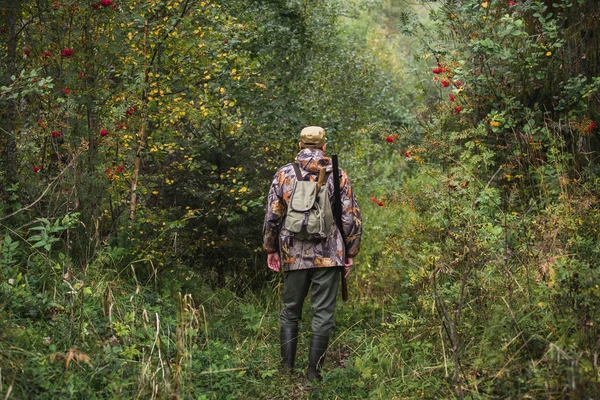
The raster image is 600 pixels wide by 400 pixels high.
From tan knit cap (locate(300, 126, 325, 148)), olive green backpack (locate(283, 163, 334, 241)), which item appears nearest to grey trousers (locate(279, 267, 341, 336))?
olive green backpack (locate(283, 163, 334, 241))

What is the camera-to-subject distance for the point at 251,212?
7.99m

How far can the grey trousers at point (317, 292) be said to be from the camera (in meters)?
5.44

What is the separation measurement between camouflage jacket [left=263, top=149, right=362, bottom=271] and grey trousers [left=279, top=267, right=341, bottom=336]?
0.11 meters

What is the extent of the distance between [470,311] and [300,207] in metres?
1.51

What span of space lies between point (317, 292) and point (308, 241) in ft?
1.42

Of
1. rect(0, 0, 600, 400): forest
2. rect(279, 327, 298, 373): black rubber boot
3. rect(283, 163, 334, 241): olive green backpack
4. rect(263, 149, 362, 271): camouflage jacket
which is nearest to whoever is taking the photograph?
rect(0, 0, 600, 400): forest

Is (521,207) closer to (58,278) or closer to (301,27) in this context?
(58,278)

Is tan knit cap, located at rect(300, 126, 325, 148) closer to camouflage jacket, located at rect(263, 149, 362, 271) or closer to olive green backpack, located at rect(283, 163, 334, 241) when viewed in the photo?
camouflage jacket, located at rect(263, 149, 362, 271)

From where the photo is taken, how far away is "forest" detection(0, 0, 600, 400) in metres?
4.22

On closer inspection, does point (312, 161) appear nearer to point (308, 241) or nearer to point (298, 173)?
point (298, 173)

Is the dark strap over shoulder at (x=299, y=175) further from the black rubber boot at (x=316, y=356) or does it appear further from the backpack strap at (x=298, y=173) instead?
the black rubber boot at (x=316, y=356)

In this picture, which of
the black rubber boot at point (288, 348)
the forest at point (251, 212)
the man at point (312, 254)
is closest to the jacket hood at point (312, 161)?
the man at point (312, 254)

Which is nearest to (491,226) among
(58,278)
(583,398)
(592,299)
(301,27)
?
(592,299)

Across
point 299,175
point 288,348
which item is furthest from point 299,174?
point 288,348
